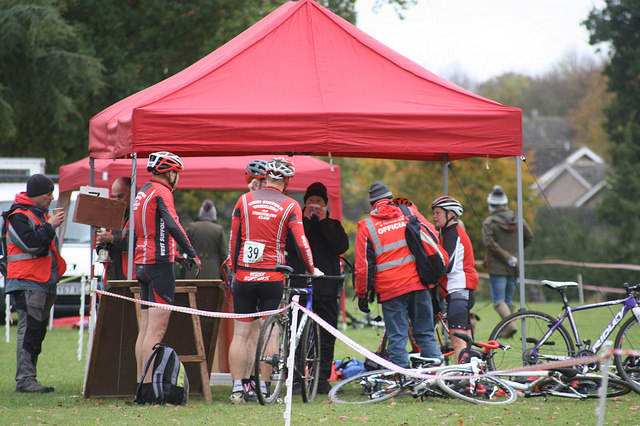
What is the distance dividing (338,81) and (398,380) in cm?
281

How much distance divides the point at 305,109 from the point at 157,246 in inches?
69.6

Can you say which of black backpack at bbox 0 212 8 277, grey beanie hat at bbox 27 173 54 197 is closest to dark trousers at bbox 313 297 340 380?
grey beanie hat at bbox 27 173 54 197

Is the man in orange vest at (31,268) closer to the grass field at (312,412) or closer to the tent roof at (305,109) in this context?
the grass field at (312,412)

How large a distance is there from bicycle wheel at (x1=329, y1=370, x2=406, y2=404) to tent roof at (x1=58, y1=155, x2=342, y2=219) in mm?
5693

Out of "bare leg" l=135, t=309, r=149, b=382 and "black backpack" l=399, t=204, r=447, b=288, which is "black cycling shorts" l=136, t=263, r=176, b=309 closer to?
"bare leg" l=135, t=309, r=149, b=382

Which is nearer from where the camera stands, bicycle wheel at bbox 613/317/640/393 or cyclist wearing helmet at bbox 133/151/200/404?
cyclist wearing helmet at bbox 133/151/200/404

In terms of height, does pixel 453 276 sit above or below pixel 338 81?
below

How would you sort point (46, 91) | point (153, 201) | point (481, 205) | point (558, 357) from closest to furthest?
point (153, 201), point (558, 357), point (46, 91), point (481, 205)

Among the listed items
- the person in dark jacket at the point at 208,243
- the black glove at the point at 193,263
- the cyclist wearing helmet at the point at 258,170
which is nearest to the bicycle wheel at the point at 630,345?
the cyclist wearing helmet at the point at 258,170

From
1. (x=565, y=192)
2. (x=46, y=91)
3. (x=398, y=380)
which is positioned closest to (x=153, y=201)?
(x=398, y=380)

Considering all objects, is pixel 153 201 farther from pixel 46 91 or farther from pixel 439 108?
pixel 46 91

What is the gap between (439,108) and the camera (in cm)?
768

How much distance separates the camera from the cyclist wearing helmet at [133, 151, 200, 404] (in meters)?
6.85

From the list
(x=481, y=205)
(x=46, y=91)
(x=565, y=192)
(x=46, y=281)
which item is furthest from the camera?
(x=565, y=192)
